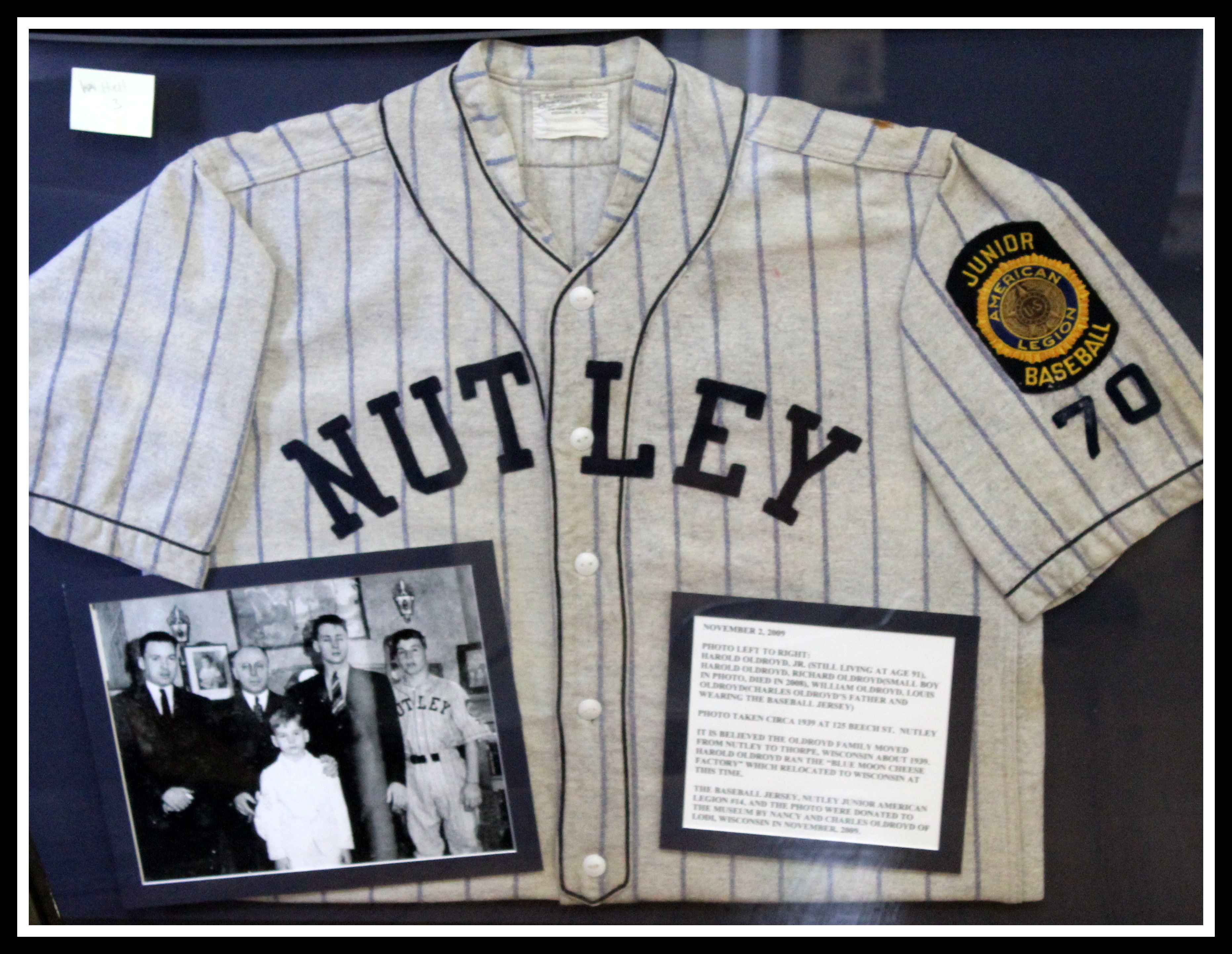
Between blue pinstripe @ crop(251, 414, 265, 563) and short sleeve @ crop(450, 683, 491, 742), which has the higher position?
blue pinstripe @ crop(251, 414, 265, 563)

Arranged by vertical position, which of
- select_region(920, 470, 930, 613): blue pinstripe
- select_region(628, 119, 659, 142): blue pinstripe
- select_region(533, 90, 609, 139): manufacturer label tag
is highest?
select_region(533, 90, 609, 139): manufacturer label tag

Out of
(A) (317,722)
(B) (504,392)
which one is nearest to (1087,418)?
(B) (504,392)

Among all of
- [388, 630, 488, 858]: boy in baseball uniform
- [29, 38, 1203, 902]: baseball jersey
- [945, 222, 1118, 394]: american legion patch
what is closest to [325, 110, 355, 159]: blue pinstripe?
[29, 38, 1203, 902]: baseball jersey

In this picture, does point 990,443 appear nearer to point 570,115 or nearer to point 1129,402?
point 1129,402

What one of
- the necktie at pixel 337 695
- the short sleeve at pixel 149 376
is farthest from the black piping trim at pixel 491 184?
the necktie at pixel 337 695

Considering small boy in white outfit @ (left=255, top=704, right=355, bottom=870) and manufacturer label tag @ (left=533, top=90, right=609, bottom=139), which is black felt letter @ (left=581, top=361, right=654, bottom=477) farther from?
small boy in white outfit @ (left=255, top=704, right=355, bottom=870)
